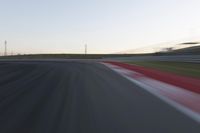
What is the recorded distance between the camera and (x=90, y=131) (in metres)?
6.64

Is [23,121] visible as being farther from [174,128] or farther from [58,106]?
[174,128]

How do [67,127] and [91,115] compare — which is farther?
[91,115]

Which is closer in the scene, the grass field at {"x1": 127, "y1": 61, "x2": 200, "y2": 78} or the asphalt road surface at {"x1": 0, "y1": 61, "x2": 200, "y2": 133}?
the asphalt road surface at {"x1": 0, "y1": 61, "x2": 200, "y2": 133}

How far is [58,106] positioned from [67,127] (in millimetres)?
2459

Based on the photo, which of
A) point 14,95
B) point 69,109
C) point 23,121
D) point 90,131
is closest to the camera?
point 90,131

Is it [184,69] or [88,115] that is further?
[184,69]

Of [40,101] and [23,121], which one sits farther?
[40,101]

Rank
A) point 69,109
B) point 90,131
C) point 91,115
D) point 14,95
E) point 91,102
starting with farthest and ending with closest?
point 14,95
point 91,102
point 69,109
point 91,115
point 90,131

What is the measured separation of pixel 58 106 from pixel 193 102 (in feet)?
11.2

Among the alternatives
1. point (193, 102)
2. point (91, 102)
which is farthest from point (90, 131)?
point (193, 102)

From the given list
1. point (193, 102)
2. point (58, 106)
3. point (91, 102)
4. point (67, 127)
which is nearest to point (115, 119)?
point (67, 127)

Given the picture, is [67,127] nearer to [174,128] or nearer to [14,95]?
[174,128]

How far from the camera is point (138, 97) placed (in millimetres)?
11664

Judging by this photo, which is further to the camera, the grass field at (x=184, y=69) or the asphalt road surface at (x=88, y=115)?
the grass field at (x=184, y=69)
